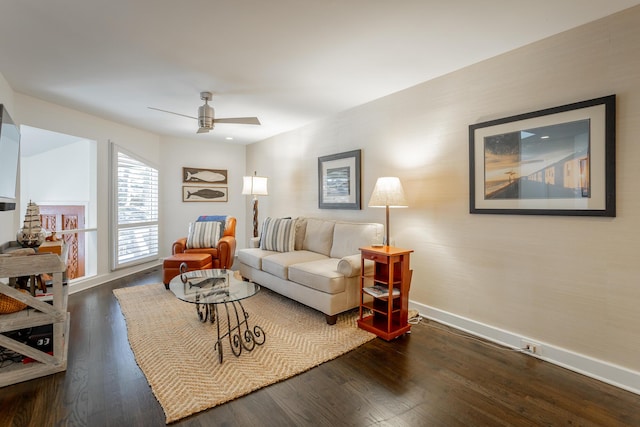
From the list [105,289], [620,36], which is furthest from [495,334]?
[105,289]

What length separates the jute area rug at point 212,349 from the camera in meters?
1.88

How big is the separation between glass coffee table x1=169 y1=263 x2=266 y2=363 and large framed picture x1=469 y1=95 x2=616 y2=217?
7.36 ft

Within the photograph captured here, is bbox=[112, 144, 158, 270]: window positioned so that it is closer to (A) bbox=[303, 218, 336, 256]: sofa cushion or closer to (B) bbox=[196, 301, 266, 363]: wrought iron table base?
(B) bbox=[196, 301, 266, 363]: wrought iron table base

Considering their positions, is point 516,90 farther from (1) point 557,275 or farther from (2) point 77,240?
(2) point 77,240

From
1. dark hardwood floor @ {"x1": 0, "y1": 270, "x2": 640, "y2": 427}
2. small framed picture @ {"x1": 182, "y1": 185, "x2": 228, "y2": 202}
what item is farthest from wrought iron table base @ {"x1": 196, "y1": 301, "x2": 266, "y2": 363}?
small framed picture @ {"x1": 182, "y1": 185, "x2": 228, "y2": 202}

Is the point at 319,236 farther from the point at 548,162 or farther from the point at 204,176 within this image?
the point at 204,176

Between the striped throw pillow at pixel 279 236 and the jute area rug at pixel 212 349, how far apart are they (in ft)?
2.66

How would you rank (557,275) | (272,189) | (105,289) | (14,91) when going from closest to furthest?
1. (557,275)
2. (14,91)
3. (105,289)
4. (272,189)

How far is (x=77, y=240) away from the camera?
14.7 feet

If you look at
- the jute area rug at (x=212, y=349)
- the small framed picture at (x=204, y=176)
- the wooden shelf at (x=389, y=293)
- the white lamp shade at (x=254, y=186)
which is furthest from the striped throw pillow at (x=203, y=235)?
the wooden shelf at (x=389, y=293)

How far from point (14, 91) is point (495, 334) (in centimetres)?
563

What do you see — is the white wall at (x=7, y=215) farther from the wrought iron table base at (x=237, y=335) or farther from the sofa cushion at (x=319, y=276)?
the sofa cushion at (x=319, y=276)

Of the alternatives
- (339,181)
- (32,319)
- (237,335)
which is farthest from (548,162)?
(32,319)

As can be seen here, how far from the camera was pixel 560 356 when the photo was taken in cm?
219
